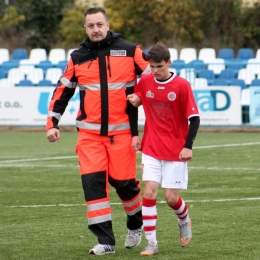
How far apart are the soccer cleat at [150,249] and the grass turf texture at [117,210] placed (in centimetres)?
6

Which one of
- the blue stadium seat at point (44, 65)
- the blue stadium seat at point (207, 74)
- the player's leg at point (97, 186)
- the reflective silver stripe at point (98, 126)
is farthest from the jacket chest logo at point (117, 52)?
the blue stadium seat at point (44, 65)

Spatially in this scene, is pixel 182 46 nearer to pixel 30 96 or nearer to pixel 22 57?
pixel 22 57

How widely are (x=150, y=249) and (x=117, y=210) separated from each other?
2.86 meters

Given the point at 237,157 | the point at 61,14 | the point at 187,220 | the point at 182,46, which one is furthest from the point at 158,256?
the point at 61,14

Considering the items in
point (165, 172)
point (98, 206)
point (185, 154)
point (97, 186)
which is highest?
point (185, 154)

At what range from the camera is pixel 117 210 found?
10.9 m

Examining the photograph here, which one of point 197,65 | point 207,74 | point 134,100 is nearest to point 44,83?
point 197,65

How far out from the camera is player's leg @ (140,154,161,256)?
26.4 ft

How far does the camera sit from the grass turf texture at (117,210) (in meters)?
8.35

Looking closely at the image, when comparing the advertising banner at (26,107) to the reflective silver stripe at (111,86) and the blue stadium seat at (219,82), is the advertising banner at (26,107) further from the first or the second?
the reflective silver stripe at (111,86)

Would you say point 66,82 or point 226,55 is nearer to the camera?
point 66,82

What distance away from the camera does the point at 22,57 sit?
3156 cm

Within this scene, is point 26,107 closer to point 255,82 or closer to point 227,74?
point 227,74

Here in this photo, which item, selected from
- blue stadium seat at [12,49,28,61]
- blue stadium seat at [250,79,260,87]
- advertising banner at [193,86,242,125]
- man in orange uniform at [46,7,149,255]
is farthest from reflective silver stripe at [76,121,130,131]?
blue stadium seat at [12,49,28,61]
